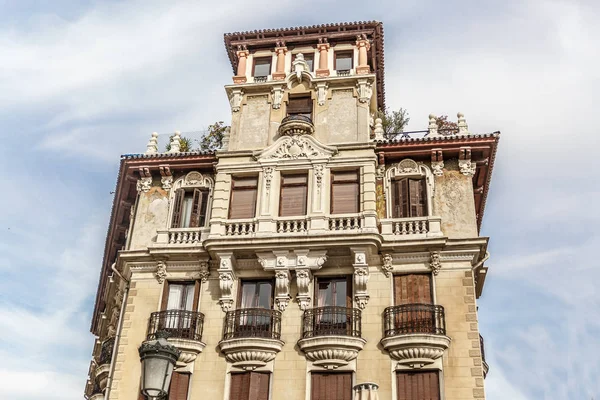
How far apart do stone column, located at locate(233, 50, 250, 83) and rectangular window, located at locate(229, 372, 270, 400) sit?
1393cm

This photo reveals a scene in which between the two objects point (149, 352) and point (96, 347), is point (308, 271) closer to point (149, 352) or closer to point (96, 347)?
point (149, 352)

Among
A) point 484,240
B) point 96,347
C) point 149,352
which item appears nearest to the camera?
point 149,352

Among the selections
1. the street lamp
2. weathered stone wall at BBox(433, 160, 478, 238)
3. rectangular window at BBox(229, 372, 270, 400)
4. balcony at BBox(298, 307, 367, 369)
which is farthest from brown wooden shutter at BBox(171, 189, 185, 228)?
the street lamp

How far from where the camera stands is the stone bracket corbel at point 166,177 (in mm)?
28688

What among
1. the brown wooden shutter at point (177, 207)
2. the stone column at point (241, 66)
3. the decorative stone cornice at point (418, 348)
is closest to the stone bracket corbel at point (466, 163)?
the decorative stone cornice at point (418, 348)

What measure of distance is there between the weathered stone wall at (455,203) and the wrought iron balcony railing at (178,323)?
1015 centimetres

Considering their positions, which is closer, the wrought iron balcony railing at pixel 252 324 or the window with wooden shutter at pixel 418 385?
the window with wooden shutter at pixel 418 385

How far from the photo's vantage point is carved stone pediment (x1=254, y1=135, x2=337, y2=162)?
27516 millimetres

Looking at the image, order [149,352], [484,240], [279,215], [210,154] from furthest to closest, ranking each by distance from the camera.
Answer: [210,154]
[279,215]
[484,240]
[149,352]

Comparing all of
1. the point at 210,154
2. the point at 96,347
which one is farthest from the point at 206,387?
the point at 96,347

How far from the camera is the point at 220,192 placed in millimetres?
27375

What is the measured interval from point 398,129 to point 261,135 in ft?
21.9

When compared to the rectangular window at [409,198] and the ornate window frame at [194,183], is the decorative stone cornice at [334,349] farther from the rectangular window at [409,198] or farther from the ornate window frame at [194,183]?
the ornate window frame at [194,183]

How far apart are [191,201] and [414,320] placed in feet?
36.1
